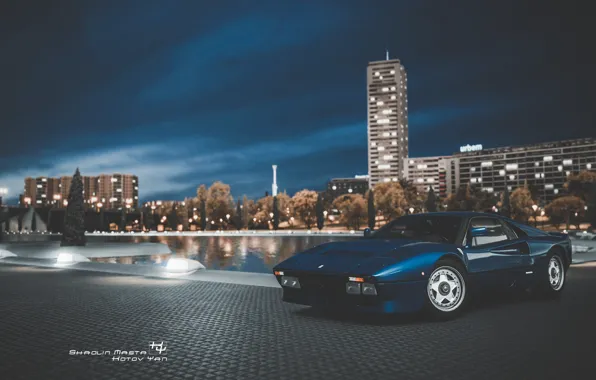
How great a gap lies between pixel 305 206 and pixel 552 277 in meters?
83.2

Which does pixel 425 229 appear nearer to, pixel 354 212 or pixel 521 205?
pixel 354 212

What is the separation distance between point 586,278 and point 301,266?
770 centimetres

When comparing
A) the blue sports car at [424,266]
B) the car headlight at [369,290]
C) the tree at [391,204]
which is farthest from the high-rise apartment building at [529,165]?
the car headlight at [369,290]

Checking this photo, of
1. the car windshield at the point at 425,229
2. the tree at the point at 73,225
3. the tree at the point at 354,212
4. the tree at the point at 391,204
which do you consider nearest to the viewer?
the car windshield at the point at 425,229

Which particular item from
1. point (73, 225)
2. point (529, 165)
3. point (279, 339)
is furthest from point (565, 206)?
point (529, 165)

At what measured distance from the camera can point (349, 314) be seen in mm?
7297

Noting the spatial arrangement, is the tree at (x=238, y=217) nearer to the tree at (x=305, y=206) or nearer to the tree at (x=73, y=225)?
the tree at (x=305, y=206)

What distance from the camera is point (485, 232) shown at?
25.1 ft

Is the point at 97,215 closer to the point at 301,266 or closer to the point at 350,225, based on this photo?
the point at 350,225

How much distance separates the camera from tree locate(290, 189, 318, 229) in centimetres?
9119

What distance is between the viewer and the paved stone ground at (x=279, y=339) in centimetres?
448

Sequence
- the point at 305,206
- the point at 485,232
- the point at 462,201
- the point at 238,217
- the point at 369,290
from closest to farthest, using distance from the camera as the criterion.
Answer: the point at 369,290, the point at 485,232, the point at 238,217, the point at 305,206, the point at 462,201

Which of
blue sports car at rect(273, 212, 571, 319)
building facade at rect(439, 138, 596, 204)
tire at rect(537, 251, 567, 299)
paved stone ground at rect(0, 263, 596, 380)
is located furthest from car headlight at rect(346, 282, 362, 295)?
building facade at rect(439, 138, 596, 204)

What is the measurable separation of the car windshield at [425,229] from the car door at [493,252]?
9.0 inches
